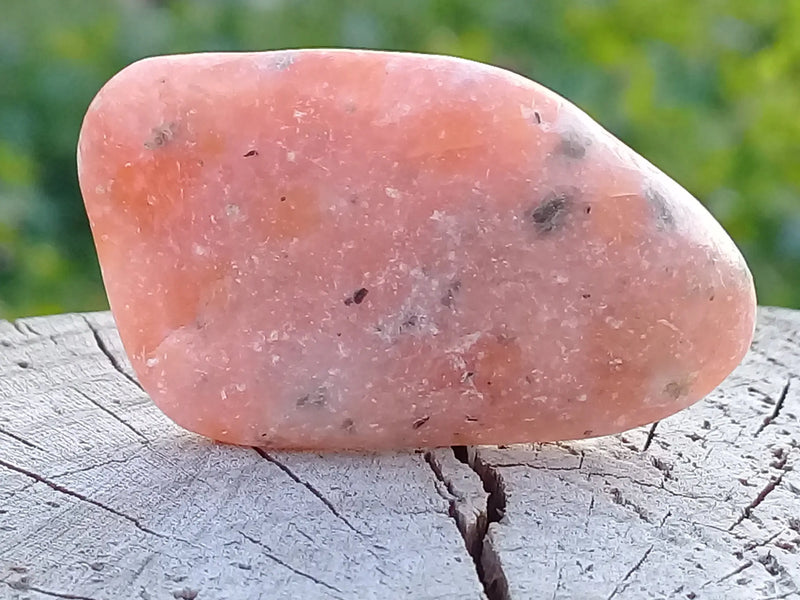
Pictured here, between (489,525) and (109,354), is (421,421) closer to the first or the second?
(489,525)

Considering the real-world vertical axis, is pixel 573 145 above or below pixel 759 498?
above

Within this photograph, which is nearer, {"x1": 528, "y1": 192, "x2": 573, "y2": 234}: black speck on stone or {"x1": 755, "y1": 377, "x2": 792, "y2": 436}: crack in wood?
{"x1": 528, "y1": 192, "x2": 573, "y2": 234}: black speck on stone

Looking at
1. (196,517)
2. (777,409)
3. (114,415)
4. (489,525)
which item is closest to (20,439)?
(114,415)

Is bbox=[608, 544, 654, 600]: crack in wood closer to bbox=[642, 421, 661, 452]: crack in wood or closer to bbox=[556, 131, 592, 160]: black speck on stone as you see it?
bbox=[642, 421, 661, 452]: crack in wood

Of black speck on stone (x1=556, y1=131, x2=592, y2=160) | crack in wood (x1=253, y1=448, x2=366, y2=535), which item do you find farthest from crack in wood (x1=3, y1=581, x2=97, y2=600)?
black speck on stone (x1=556, y1=131, x2=592, y2=160)

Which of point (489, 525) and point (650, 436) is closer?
point (489, 525)

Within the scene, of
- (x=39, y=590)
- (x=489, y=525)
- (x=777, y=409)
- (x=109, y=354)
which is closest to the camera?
(x=39, y=590)
